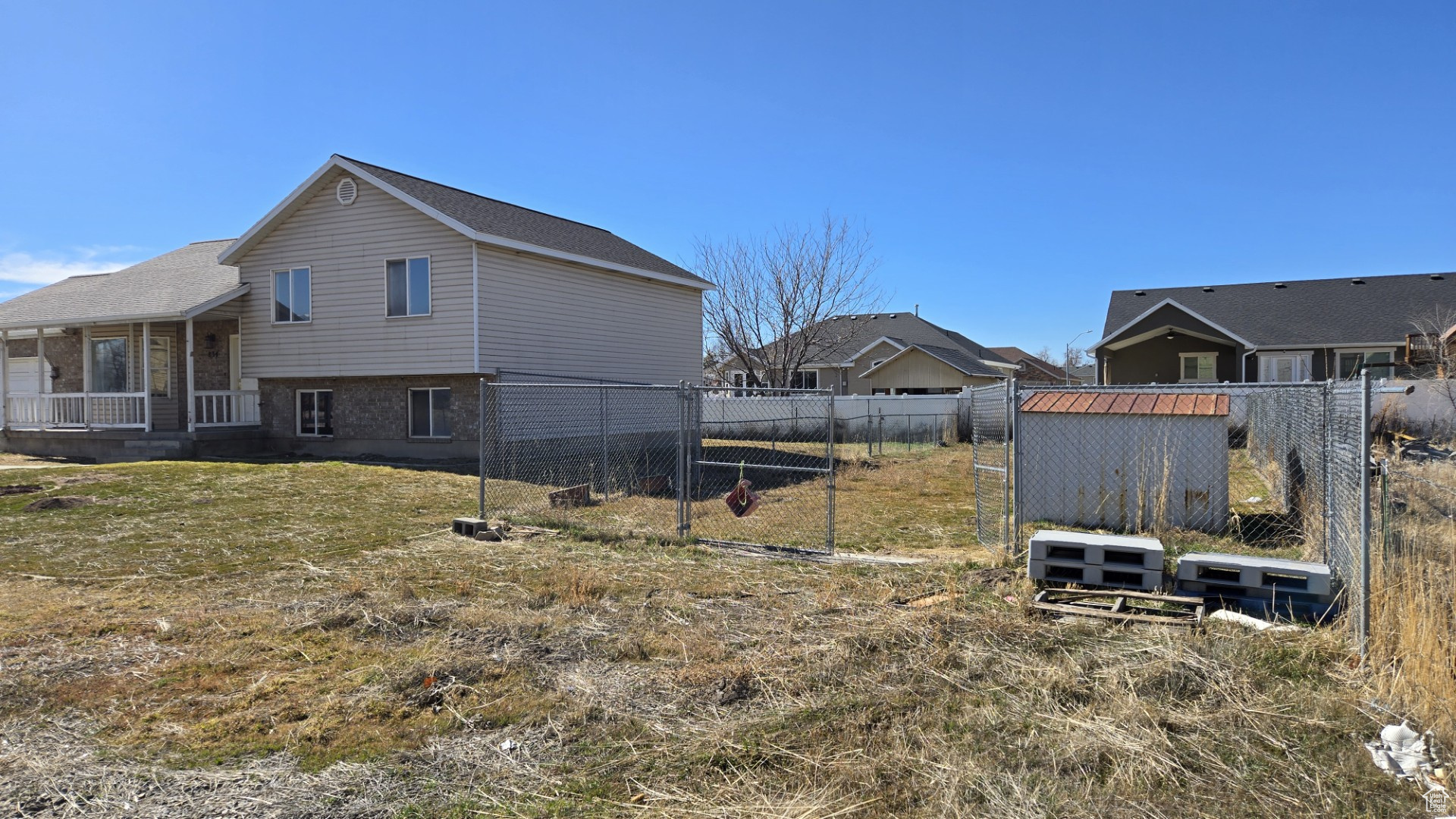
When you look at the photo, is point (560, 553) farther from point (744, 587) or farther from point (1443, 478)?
→ point (1443, 478)

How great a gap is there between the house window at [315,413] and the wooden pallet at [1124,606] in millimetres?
18382

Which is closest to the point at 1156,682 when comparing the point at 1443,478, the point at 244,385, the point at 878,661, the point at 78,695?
the point at 878,661

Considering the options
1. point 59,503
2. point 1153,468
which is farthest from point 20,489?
point 1153,468

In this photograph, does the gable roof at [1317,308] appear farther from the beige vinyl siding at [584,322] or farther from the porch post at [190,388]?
the porch post at [190,388]

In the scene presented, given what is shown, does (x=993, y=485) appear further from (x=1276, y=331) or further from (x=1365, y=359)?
(x=1276, y=331)

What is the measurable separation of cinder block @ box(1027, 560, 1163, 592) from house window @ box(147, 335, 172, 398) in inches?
871

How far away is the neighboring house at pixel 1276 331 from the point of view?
1219 inches

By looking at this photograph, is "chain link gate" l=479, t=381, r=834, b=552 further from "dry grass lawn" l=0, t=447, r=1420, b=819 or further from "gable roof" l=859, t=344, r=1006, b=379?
"gable roof" l=859, t=344, r=1006, b=379

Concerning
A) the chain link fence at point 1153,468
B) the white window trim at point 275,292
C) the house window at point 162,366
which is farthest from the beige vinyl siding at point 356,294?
the chain link fence at point 1153,468

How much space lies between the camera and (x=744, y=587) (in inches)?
292

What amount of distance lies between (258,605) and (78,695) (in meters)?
1.98

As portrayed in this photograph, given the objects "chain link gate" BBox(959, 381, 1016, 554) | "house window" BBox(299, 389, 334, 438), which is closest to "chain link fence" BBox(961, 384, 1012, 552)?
"chain link gate" BBox(959, 381, 1016, 554)

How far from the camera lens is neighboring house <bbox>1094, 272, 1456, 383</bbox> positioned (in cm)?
3097

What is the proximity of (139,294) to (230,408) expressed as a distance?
398 cm
